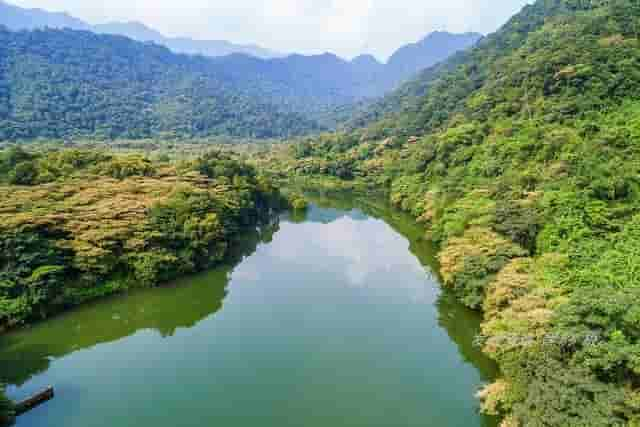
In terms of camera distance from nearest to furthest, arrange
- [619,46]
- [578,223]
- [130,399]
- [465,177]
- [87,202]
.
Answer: [130,399] < [578,223] < [87,202] < [465,177] < [619,46]

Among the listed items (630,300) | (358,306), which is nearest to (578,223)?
(630,300)

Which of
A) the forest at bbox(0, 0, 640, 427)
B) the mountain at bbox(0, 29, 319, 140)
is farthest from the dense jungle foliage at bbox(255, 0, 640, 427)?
the mountain at bbox(0, 29, 319, 140)

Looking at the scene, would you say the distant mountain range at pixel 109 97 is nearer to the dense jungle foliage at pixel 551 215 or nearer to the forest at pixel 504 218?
the forest at pixel 504 218

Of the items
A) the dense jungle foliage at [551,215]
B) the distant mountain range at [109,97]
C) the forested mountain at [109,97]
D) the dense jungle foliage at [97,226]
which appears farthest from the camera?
the distant mountain range at [109,97]

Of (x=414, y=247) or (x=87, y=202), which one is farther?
(x=414, y=247)

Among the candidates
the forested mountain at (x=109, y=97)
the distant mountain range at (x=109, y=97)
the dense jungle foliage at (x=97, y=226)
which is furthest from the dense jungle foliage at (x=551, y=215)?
the distant mountain range at (x=109, y=97)

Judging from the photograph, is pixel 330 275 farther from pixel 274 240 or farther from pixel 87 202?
pixel 87 202
